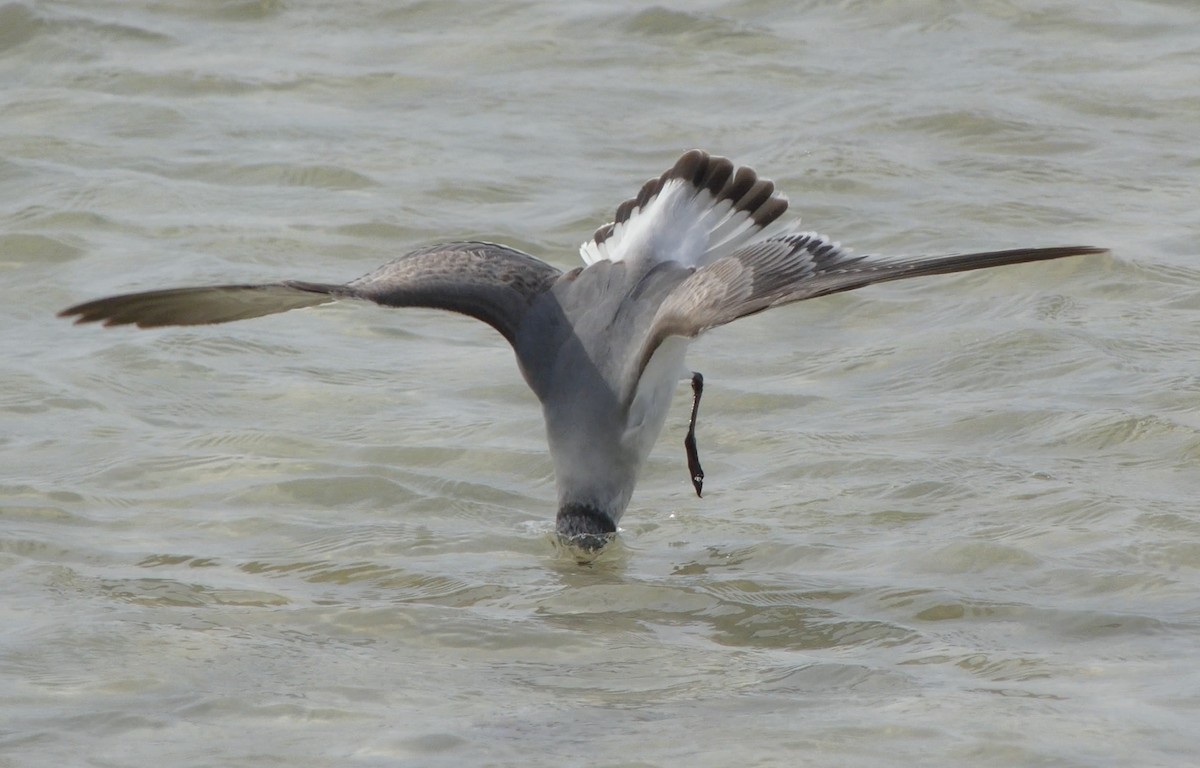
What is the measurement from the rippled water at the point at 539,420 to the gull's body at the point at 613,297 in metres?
0.36

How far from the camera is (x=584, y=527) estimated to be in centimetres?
648

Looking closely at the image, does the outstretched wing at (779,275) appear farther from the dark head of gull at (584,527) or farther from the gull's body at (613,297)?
the dark head of gull at (584,527)

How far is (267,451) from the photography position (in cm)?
738

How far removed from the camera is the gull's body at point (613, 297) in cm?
621

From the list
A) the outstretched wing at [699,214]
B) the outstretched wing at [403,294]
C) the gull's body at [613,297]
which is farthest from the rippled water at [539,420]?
the outstretched wing at [699,214]

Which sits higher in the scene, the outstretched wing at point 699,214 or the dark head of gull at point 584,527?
the outstretched wing at point 699,214

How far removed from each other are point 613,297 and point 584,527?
3.12ft

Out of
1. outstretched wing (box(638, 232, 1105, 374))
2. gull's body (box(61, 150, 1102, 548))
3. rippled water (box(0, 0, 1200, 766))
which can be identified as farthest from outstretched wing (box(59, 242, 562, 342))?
outstretched wing (box(638, 232, 1105, 374))

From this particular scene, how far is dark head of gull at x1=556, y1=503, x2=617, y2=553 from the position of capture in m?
6.47

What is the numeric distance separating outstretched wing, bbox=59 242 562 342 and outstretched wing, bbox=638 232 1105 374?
758 millimetres

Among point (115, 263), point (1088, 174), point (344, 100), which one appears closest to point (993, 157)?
point (1088, 174)

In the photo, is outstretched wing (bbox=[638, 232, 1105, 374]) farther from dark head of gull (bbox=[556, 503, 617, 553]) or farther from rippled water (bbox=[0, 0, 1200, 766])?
rippled water (bbox=[0, 0, 1200, 766])

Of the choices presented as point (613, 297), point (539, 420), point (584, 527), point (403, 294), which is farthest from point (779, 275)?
point (539, 420)

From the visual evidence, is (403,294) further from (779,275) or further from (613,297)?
(779,275)
